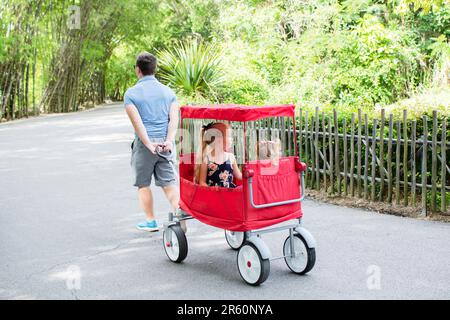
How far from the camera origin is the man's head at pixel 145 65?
6.74 meters

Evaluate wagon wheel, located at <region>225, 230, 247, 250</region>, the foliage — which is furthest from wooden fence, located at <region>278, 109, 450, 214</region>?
wagon wheel, located at <region>225, 230, 247, 250</region>

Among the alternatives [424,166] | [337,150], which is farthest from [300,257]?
[337,150]

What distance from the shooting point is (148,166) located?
6906mm

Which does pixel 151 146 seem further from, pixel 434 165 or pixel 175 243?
pixel 434 165

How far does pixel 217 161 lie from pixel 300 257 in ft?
3.69

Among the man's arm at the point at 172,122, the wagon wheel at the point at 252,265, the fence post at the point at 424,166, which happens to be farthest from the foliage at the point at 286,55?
the wagon wheel at the point at 252,265

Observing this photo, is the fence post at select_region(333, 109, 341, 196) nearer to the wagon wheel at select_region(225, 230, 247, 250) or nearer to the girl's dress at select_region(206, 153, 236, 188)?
the wagon wheel at select_region(225, 230, 247, 250)

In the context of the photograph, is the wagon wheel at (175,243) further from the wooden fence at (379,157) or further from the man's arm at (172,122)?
the wooden fence at (379,157)

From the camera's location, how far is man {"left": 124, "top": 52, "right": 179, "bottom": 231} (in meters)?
6.66

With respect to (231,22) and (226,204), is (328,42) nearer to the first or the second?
(231,22)

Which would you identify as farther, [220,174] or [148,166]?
[148,166]

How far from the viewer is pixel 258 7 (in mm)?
19438

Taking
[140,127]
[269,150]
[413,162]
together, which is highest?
[140,127]
